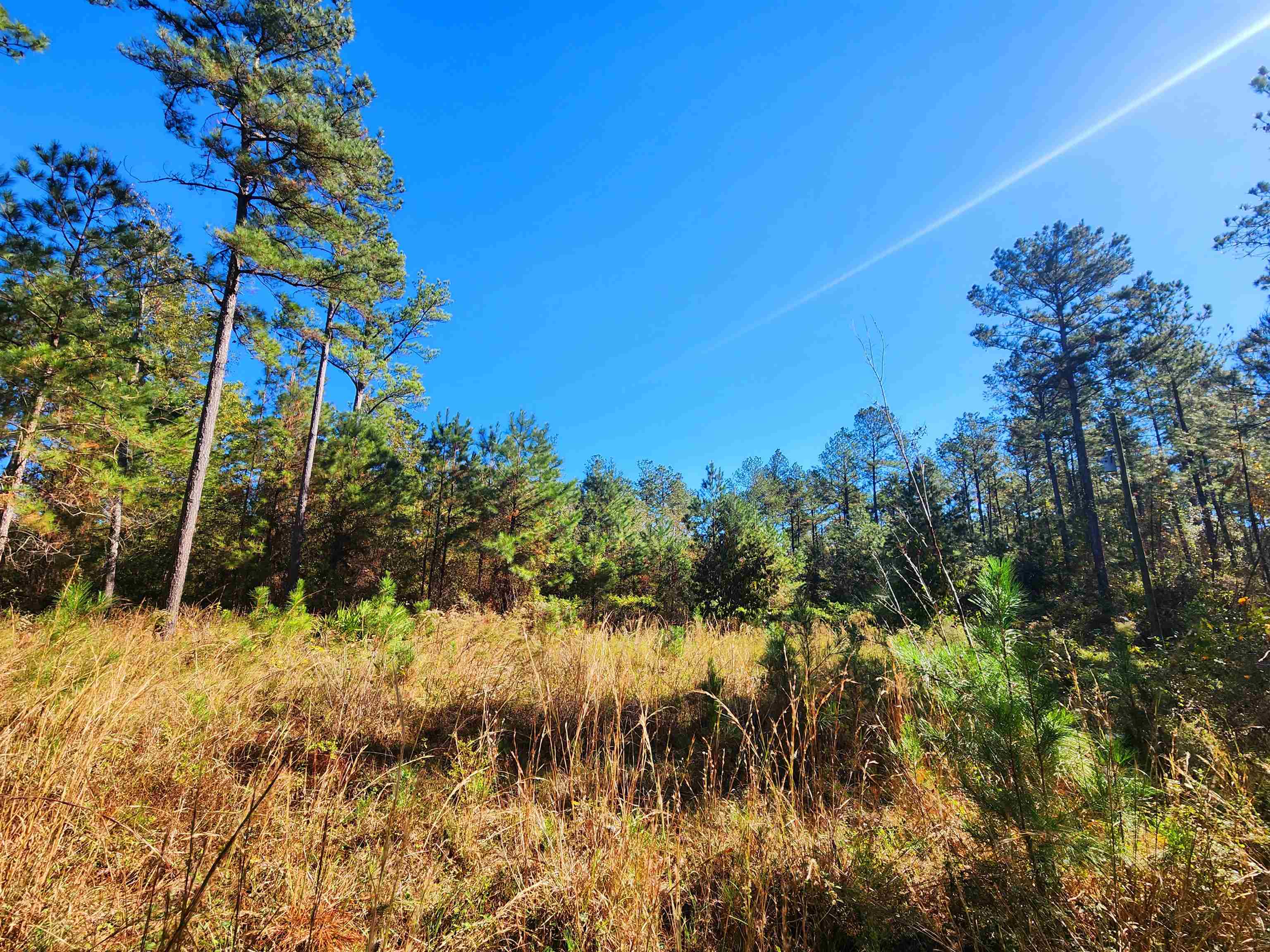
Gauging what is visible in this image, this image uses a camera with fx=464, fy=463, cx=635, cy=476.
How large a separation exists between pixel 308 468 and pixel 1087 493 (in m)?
24.6

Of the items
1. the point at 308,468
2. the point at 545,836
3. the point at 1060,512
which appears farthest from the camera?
the point at 1060,512

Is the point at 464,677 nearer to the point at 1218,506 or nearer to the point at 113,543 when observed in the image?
the point at 113,543

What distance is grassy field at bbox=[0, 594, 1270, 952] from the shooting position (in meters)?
1.37

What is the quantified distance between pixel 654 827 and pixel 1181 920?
1640 millimetres

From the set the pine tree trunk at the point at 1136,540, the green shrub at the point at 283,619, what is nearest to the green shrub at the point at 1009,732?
the green shrub at the point at 283,619

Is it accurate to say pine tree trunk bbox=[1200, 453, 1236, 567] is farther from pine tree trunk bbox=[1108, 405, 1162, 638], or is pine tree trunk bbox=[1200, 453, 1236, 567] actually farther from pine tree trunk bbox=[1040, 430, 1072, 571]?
pine tree trunk bbox=[1040, 430, 1072, 571]

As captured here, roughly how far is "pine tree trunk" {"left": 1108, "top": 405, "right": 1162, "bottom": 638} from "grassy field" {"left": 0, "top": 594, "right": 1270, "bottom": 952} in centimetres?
1202

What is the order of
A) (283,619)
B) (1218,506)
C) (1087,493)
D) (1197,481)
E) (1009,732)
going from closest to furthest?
1. (1009,732)
2. (283,619)
3. (1087,493)
4. (1197,481)
5. (1218,506)

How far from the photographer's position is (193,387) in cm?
1302

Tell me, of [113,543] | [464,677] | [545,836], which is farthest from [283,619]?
[113,543]

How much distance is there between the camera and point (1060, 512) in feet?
83.5

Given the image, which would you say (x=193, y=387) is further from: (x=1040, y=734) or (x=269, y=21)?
(x=1040, y=734)

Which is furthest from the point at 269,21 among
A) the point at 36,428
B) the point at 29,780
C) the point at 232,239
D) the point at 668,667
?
the point at 668,667

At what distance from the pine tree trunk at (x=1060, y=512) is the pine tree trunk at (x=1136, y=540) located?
82.2 inches
